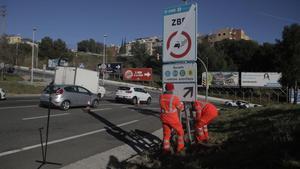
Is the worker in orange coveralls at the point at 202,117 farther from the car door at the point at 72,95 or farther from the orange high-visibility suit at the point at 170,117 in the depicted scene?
the car door at the point at 72,95

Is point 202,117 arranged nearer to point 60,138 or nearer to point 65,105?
point 60,138

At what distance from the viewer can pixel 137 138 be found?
1250 centimetres

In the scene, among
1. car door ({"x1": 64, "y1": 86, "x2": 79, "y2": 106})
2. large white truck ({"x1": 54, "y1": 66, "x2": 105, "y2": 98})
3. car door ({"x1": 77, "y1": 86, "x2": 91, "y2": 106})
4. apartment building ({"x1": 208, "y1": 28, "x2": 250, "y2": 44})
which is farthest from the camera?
apartment building ({"x1": 208, "y1": 28, "x2": 250, "y2": 44})

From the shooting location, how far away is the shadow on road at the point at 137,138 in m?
10.7

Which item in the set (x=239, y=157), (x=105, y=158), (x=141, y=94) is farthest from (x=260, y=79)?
(x=239, y=157)

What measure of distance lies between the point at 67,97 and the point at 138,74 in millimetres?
59530

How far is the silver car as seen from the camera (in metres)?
21.5

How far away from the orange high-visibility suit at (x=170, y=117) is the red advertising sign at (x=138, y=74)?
235 feet

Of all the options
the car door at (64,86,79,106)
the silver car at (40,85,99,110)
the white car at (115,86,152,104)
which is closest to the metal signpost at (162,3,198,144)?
the silver car at (40,85,99,110)

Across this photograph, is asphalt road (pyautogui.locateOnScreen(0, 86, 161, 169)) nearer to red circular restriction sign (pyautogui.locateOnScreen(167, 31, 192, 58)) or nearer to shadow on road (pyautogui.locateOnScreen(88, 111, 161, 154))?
shadow on road (pyautogui.locateOnScreen(88, 111, 161, 154))

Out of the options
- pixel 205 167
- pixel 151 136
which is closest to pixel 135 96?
pixel 151 136

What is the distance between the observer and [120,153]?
975 centimetres

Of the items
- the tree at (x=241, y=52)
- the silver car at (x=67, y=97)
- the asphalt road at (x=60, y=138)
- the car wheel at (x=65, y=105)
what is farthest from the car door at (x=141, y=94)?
the tree at (x=241, y=52)

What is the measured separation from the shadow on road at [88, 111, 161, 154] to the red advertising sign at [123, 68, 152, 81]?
214 ft
